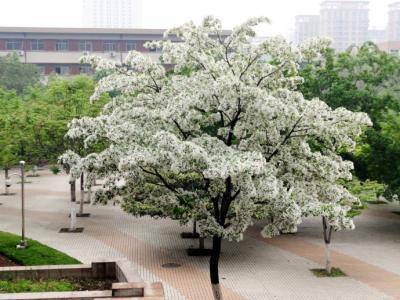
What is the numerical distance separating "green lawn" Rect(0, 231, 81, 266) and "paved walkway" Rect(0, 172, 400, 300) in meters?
1.31

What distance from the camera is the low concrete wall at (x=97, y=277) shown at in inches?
499

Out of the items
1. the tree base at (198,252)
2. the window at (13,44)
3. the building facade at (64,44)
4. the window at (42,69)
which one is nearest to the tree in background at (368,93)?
the tree base at (198,252)

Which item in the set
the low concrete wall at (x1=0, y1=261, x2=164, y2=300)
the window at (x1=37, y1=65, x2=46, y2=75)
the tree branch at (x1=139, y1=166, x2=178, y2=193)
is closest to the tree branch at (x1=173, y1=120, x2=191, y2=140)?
the tree branch at (x1=139, y1=166, x2=178, y2=193)

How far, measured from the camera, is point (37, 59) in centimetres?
8450

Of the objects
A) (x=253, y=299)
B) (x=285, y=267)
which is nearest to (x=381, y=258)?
(x=285, y=267)

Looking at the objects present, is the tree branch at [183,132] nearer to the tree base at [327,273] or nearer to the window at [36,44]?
the tree base at [327,273]

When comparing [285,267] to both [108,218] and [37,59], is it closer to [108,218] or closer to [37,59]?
[108,218]

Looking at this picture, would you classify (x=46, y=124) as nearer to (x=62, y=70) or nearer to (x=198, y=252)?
(x=198, y=252)

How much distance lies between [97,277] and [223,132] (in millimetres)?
5465

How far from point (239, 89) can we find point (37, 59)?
7702cm

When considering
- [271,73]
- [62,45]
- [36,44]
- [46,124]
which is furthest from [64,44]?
[271,73]

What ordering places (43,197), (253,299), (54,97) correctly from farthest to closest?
1. (43,197)
2. (54,97)
3. (253,299)

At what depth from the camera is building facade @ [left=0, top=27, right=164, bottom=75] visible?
276 ft

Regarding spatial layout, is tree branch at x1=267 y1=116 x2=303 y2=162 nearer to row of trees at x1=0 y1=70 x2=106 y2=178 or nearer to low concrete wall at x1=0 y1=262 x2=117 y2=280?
low concrete wall at x1=0 y1=262 x2=117 y2=280
